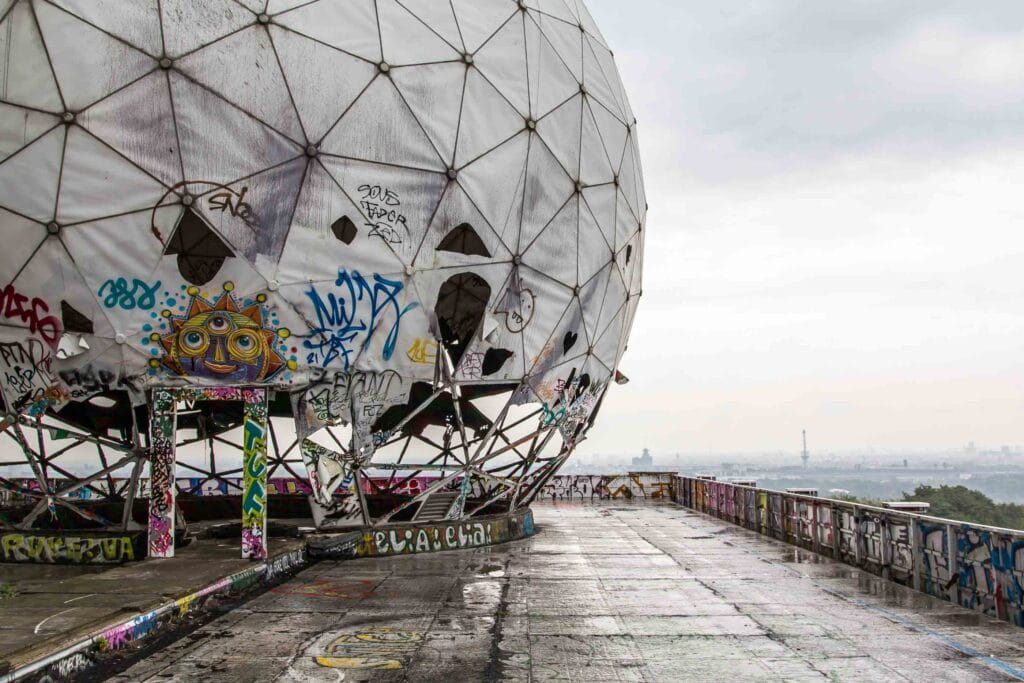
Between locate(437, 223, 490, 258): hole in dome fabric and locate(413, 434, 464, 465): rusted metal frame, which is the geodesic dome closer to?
locate(437, 223, 490, 258): hole in dome fabric

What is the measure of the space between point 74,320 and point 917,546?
12.9 meters

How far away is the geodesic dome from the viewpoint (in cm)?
1300

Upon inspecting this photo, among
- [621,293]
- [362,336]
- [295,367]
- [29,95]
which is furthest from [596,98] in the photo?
[29,95]

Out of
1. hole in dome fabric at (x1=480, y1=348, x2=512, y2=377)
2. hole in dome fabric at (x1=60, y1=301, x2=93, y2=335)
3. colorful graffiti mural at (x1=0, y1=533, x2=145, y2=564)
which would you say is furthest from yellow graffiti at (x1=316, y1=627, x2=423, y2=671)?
hole in dome fabric at (x1=60, y1=301, x2=93, y2=335)

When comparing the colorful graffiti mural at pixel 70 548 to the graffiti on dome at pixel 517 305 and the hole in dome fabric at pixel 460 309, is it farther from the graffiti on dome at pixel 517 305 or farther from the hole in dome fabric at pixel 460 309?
the graffiti on dome at pixel 517 305

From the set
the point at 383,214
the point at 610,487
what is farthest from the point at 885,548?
the point at 610,487

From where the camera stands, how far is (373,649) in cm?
856

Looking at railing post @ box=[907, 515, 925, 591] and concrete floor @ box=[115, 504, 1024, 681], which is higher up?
railing post @ box=[907, 515, 925, 591]

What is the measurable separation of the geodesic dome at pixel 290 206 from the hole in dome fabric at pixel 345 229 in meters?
0.04

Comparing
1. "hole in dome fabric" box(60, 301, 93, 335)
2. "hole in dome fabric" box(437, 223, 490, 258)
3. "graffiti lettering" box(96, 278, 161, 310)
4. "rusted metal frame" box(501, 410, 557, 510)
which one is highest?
"hole in dome fabric" box(437, 223, 490, 258)

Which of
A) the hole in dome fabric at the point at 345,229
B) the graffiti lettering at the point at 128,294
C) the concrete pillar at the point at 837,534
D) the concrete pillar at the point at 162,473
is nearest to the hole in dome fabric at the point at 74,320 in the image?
the graffiti lettering at the point at 128,294

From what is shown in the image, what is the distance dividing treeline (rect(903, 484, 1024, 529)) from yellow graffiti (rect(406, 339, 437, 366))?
56.5m

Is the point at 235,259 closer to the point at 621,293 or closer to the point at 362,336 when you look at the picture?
the point at 362,336

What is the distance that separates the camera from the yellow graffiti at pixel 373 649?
7988mm
